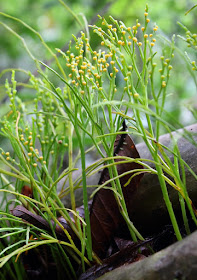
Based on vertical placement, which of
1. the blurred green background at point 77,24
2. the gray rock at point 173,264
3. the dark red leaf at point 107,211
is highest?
the blurred green background at point 77,24

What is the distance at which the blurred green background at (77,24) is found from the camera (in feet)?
5.14

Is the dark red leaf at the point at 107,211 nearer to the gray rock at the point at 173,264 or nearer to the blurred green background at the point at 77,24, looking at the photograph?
the gray rock at the point at 173,264

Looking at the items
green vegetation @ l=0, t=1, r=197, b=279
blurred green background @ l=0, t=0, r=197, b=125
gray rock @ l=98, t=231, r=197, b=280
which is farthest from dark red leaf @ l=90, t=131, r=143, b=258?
blurred green background @ l=0, t=0, r=197, b=125

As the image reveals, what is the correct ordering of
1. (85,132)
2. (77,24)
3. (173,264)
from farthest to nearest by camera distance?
(77,24) < (85,132) < (173,264)

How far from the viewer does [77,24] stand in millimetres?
1836

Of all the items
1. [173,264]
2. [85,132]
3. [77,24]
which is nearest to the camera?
[173,264]

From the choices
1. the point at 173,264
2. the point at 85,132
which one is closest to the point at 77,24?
the point at 85,132

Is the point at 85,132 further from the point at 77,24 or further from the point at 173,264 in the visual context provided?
the point at 77,24

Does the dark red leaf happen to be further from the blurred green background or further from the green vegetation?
the blurred green background

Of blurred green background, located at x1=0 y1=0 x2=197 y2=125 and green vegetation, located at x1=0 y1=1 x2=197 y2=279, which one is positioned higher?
blurred green background, located at x1=0 y1=0 x2=197 y2=125

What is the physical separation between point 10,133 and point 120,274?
0.28m

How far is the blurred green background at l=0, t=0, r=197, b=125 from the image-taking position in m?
1.57

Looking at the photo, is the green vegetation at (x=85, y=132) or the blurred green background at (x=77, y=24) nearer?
the green vegetation at (x=85, y=132)

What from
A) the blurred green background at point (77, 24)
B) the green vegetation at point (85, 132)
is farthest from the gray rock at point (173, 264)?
the blurred green background at point (77, 24)
